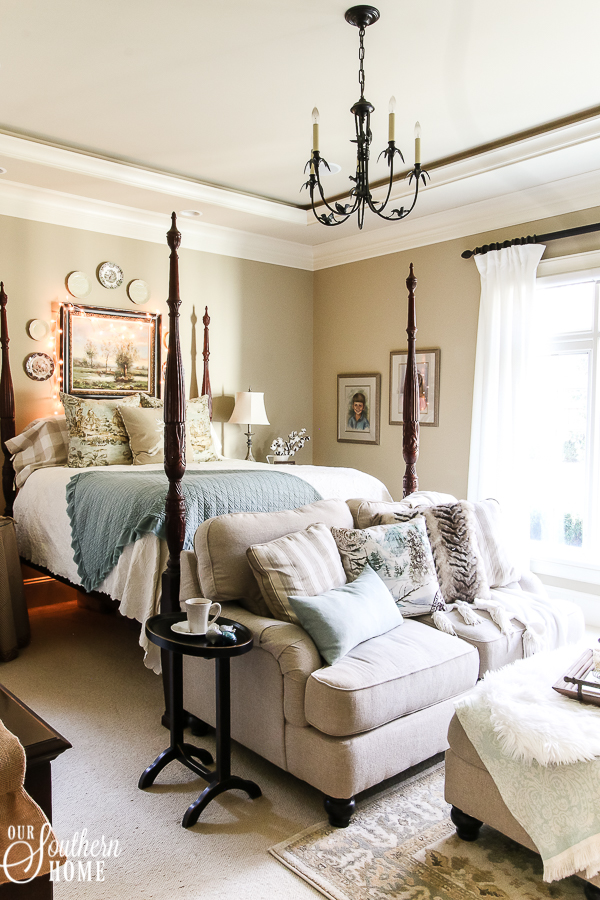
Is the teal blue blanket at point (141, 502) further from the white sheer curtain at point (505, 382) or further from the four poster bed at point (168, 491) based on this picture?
the white sheer curtain at point (505, 382)

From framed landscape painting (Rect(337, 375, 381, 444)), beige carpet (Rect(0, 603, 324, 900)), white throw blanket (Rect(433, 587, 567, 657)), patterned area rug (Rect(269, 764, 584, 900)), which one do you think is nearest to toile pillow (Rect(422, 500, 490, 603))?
white throw blanket (Rect(433, 587, 567, 657))

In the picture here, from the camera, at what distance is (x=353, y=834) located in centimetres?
200

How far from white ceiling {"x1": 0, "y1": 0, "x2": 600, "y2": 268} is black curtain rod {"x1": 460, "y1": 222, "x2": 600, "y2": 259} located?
188 millimetres

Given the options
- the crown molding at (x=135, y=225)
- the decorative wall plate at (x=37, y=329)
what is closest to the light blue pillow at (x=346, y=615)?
the decorative wall plate at (x=37, y=329)

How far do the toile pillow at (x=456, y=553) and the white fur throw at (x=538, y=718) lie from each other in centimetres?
73

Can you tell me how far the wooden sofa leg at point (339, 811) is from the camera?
202 centimetres

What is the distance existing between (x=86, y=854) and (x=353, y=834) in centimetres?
79

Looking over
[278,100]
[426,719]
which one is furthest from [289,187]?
[426,719]

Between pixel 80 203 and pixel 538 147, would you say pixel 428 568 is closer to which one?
pixel 538 147

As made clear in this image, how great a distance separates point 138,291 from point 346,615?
354cm

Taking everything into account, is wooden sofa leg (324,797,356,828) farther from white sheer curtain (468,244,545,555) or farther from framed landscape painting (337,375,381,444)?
framed landscape painting (337,375,381,444)

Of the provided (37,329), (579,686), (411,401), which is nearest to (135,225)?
(37,329)

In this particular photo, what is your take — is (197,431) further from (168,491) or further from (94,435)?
(168,491)

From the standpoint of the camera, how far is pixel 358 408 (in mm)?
5742
